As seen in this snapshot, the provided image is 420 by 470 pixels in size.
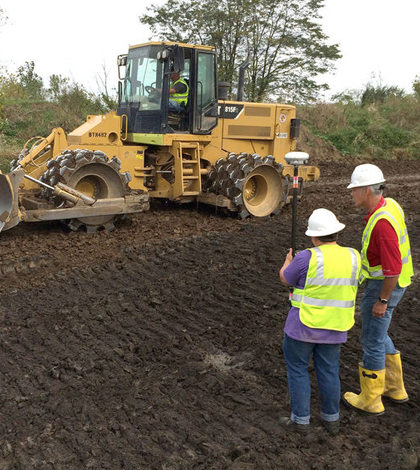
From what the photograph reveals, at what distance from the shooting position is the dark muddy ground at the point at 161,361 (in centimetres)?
347

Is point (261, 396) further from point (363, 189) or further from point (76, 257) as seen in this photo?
point (76, 257)

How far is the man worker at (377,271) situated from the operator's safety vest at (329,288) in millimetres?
288

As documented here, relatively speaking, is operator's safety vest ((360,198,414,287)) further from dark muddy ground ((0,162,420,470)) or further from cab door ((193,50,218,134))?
cab door ((193,50,218,134))

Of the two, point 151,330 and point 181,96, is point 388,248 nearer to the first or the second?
point 151,330

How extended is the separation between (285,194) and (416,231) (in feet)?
8.47

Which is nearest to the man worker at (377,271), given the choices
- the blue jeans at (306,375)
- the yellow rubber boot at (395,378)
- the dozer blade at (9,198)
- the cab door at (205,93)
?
the yellow rubber boot at (395,378)

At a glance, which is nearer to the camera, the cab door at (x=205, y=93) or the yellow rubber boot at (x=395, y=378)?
the yellow rubber boot at (x=395, y=378)

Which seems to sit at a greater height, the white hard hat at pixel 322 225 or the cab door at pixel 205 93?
the cab door at pixel 205 93

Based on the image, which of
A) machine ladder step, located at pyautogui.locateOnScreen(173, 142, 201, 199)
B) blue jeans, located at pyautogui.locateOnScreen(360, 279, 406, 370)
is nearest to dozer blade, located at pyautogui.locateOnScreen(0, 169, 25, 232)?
machine ladder step, located at pyautogui.locateOnScreen(173, 142, 201, 199)

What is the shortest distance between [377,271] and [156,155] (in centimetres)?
666

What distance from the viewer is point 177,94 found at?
9.55 m

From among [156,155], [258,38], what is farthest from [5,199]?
[258,38]

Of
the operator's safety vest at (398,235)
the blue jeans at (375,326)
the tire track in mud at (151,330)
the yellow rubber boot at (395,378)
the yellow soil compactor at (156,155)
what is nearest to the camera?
the operator's safety vest at (398,235)

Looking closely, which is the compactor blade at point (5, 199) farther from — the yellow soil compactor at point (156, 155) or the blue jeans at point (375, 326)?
the blue jeans at point (375, 326)
